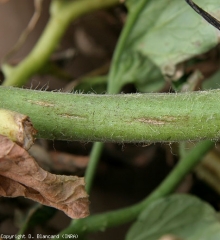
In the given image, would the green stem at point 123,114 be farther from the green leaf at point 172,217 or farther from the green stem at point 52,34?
the green stem at point 52,34

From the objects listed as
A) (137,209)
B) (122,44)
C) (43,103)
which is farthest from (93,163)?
(43,103)

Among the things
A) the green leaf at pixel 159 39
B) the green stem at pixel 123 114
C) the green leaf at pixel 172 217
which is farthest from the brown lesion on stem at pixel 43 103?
the green leaf at pixel 172 217

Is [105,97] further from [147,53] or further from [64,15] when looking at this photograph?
[64,15]

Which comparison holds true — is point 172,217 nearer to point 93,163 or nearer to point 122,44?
point 93,163

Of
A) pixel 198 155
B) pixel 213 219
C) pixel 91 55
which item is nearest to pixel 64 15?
pixel 91 55

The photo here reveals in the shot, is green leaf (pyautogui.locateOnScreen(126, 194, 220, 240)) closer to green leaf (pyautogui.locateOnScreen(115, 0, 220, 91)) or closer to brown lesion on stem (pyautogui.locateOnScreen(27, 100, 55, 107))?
green leaf (pyautogui.locateOnScreen(115, 0, 220, 91))
